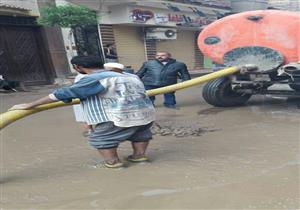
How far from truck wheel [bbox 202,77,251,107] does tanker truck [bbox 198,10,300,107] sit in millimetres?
223

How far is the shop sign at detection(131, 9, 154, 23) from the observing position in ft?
56.1

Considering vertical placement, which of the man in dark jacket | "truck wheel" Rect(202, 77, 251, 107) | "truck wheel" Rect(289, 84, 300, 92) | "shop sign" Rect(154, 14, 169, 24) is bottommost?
"shop sign" Rect(154, 14, 169, 24)

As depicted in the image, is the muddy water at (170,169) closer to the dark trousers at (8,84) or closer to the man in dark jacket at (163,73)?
the man in dark jacket at (163,73)

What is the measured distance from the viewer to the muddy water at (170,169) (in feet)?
10.2

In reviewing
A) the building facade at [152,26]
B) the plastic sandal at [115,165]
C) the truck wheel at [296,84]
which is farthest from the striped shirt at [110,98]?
the building facade at [152,26]

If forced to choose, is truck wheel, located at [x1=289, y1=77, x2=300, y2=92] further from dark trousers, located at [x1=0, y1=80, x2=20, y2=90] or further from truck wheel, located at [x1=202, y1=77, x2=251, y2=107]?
dark trousers, located at [x1=0, y1=80, x2=20, y2=90]

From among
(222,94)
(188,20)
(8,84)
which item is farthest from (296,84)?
(188,20)

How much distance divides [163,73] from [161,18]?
11.6 metres

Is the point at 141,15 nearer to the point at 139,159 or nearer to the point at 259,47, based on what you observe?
the point at 259,47

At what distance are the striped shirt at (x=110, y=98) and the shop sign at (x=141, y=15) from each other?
1352cm

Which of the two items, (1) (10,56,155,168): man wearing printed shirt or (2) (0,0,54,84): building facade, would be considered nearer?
(1) (10,56,155,168): man wearing printed shirt

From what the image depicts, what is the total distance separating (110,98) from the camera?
3820mm

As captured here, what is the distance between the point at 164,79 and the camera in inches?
309

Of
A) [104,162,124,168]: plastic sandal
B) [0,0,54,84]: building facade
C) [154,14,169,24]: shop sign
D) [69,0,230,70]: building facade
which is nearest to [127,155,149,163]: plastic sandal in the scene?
[104,162,124,168]: plastic sandal
